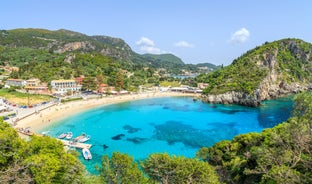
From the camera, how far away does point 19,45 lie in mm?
178750

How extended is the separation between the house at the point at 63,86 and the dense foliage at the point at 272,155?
2553 inches

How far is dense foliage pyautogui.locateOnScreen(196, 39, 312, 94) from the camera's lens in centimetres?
7101

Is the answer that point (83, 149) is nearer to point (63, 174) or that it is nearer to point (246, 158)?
point (63, 174)

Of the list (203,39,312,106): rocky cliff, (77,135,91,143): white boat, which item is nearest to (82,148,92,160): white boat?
(77,135,91,143): white boat

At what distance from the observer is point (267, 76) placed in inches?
2913

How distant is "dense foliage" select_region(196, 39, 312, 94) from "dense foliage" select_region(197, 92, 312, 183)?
47911 mm

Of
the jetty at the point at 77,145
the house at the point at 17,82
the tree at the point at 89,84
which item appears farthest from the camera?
the tree at the point at 89,84

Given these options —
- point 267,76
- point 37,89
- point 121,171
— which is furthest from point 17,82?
point 267,76

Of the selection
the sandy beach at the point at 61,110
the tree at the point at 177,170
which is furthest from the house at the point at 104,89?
the tree at the point at 177,170

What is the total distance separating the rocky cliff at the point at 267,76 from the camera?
67.8 metres

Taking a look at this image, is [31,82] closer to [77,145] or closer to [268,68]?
[77,145]

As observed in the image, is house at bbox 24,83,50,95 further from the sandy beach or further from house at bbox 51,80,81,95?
the sandy beach

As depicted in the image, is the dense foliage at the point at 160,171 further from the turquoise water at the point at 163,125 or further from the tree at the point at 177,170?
the turquoise water at the point at 163,125

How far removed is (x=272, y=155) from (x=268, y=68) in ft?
243
